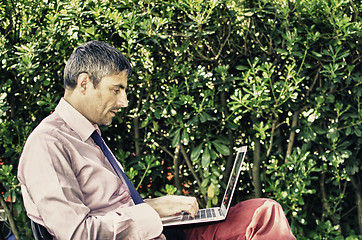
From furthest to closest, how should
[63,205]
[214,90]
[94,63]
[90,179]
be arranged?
[214,90], [94,63], [90,179], [63,205]

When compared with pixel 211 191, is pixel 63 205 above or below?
above

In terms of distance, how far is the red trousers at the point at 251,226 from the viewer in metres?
2.05

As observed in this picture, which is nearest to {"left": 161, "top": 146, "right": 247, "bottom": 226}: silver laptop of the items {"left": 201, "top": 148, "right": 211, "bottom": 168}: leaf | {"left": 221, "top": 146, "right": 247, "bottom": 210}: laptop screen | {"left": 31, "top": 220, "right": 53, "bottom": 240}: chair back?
{"left": 221, "top": 146, "right": 247, "bottom": 210}: laptop screen

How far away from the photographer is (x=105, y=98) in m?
2.04

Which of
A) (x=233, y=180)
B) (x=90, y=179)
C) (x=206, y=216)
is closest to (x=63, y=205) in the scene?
(x=90, y=179)

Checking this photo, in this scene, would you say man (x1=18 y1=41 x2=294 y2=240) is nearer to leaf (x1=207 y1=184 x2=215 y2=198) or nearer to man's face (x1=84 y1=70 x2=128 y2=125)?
man's face (x1=84 y1=70 x2=128 y2=125)

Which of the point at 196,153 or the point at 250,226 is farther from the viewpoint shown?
the point at 196,153

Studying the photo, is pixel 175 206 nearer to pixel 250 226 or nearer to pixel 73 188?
pixel 250 226

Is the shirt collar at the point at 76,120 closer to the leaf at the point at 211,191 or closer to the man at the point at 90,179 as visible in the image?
the man at the point at 90,179

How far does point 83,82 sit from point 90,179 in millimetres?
447

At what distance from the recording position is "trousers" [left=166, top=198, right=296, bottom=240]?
205 cm

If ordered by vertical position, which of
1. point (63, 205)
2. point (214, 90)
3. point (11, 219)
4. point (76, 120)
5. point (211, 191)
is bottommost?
point (11, 219)

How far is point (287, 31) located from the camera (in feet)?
10.8

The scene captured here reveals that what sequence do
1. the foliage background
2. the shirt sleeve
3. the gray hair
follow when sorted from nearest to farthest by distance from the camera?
the shirt sleeve, the gray hair, the foliage background
